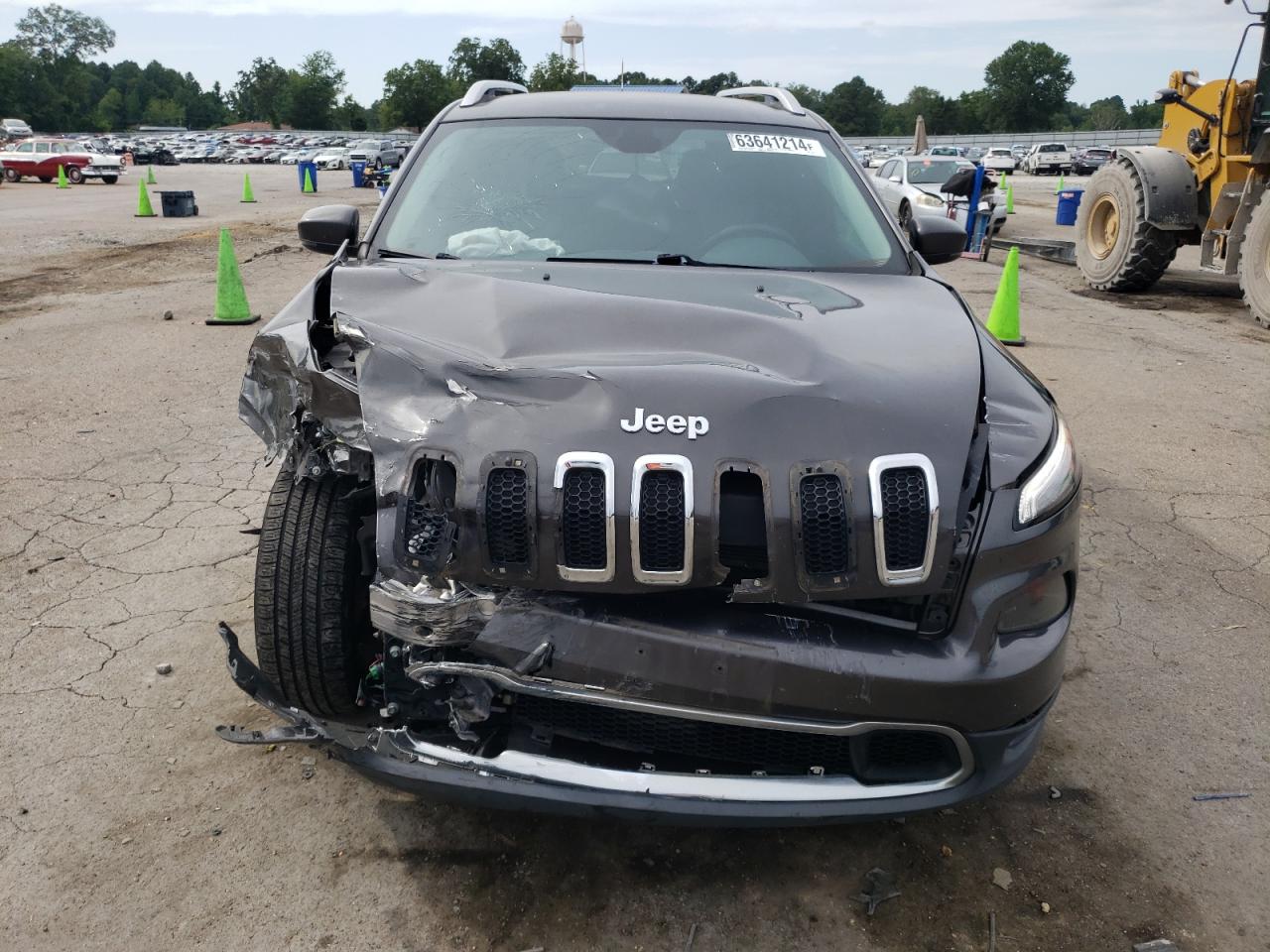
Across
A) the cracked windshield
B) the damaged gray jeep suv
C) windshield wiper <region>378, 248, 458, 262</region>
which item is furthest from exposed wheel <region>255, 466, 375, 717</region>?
the cracked windshield

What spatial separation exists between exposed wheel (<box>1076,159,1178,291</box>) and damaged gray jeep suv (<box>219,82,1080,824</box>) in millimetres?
9664

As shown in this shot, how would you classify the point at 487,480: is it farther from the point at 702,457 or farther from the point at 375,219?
the point at 375,219

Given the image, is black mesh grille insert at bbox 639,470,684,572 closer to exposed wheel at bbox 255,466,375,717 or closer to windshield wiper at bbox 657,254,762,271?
exposed wheel at bbox 255,466,375,717

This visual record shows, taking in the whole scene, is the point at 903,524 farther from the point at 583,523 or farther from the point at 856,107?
the point at 856,107

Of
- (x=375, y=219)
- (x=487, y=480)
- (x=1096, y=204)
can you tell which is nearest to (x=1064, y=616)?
(x=487, y=480)

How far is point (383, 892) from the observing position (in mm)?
2332

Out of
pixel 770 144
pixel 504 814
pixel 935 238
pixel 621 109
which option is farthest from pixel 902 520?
pixel 621 109

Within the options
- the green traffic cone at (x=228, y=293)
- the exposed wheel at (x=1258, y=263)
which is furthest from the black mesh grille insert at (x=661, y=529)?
the exposed wheel at (x=1258, y=263)

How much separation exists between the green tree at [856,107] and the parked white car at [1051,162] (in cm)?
5903

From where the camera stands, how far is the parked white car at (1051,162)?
1834 inches

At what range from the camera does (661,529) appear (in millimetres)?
1955

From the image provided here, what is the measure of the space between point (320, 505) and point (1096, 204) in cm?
1182

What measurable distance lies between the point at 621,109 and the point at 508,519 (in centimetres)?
237

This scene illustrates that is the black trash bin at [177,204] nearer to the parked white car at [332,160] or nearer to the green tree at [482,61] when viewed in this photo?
the parked white car at [332,160]
